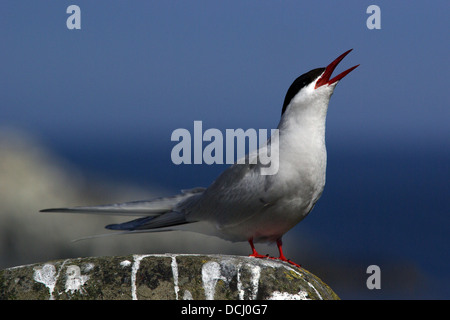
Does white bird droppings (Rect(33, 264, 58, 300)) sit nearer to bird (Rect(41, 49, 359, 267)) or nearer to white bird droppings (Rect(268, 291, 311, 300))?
bird (Rect(41, 49, 359, 267))

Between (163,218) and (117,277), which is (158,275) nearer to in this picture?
(117,277)

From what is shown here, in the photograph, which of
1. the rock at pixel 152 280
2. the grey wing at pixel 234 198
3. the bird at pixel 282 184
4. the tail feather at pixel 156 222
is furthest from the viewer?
the tail feather at pixel 156 222

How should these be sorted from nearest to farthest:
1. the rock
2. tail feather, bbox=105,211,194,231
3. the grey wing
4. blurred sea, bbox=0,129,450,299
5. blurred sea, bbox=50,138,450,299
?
the rock < the grey wing < tail feather, bbox=105,211,194,231 < blurred sea, bbox=0,129,450,299 < blurred sea, bbox=50,138,450,299

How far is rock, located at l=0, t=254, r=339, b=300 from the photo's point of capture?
5.41m

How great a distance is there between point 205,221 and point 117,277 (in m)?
1.64

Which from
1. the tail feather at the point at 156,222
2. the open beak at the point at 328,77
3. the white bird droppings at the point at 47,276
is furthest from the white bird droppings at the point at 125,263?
the open beak at the point at 328,77

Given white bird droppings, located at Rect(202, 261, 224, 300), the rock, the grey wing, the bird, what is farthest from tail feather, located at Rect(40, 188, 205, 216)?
white bird droppings, located at Rect(202, 261, 224, 300)

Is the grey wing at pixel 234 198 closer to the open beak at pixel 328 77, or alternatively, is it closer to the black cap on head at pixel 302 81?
the black cap on head at pixel 302 81

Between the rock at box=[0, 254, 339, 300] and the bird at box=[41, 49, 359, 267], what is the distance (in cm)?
67

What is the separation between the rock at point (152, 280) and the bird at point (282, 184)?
67cm

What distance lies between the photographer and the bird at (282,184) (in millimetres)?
6230

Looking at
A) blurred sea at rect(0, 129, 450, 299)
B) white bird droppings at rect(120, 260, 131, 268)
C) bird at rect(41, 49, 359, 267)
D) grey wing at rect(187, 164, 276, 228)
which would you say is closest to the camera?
white bird droppings at rect(120, 260, 131, 268)

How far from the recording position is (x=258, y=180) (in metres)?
6.45
